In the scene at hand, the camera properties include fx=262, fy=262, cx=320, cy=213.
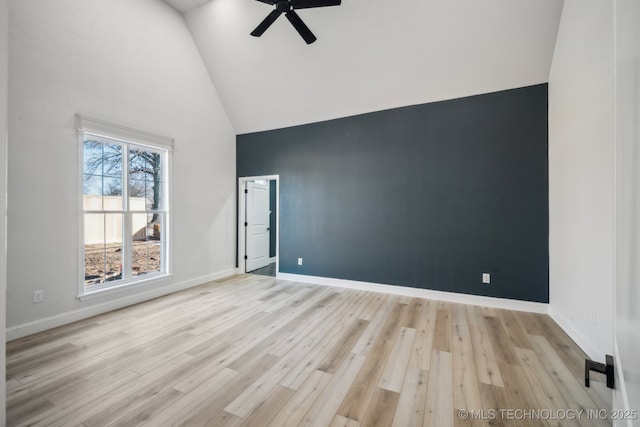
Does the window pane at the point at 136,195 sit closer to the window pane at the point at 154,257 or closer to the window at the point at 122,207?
the window at the point at 122,207

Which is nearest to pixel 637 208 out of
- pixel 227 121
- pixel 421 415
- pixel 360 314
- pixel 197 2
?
pixel 421 415

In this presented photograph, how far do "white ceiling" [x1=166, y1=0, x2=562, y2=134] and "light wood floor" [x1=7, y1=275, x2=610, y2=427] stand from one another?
3.23 meters

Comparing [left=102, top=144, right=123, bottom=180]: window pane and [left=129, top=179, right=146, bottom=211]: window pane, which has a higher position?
[left=102, top=144, right=123, bottom=180]: window pane

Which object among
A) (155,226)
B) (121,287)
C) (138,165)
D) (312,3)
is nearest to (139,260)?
(121,287)

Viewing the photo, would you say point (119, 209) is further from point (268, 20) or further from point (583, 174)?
point (583, 174)

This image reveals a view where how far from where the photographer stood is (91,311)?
329cm

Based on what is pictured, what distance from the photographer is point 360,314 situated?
342 cm

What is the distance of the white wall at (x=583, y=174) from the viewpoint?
212 centimetres

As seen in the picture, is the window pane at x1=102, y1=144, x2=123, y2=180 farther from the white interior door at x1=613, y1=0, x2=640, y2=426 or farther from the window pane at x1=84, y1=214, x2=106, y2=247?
the white interior door at x1=613, y1=0, x2=640, y2=426

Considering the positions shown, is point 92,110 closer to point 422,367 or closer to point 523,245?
point 422,367

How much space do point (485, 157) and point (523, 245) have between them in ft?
4.26

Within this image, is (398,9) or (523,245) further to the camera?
(523,245)

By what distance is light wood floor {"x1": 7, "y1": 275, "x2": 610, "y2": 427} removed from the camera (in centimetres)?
171

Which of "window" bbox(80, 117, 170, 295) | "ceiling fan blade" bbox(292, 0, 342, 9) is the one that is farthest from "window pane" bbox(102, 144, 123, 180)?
"ceiling fan blade" bbox(292, 0, 342, 9)
